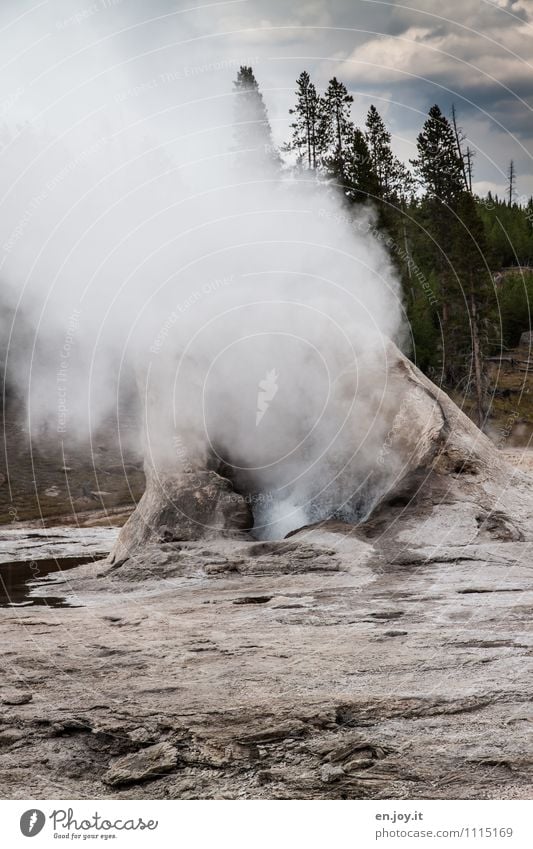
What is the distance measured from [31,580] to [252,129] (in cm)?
1462

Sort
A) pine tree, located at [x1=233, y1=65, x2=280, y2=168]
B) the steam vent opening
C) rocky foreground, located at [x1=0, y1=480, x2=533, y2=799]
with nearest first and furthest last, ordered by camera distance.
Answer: rocky foreground, located at [x1=0, y1=480, x2=533, y2=799] < the steam vent opening < pine tree, located at [x1=233, y1=65, x2=280, y2=168]

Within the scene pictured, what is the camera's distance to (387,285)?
1484 cm

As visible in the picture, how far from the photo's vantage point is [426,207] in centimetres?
3659

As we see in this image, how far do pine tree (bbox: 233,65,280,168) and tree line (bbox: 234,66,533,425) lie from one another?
33 millimetres

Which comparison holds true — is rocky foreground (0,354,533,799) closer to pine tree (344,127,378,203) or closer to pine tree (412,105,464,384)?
pine tree (412,105,464,384)

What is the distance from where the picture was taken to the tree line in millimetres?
24844

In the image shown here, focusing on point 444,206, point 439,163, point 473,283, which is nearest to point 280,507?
point 439,163

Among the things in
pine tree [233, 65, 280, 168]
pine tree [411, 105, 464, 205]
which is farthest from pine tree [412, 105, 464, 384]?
pine tree [233, 65, 280, 168]

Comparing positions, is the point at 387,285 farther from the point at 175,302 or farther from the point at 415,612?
the point at 415,612

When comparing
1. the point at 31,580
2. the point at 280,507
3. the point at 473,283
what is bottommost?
the point at 31,580

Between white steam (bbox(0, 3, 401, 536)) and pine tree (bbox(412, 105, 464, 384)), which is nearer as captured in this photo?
white steam (bbox(0, 3, 401, 536))

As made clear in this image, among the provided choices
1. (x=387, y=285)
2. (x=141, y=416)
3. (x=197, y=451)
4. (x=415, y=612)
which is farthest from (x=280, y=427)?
(x=415, y=612)


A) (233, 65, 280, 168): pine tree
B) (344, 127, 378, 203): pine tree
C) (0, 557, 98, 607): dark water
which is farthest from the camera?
(344, 127, 378, 203): pine tree

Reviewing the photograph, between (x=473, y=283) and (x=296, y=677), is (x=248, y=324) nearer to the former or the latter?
(x=296, y=677)
